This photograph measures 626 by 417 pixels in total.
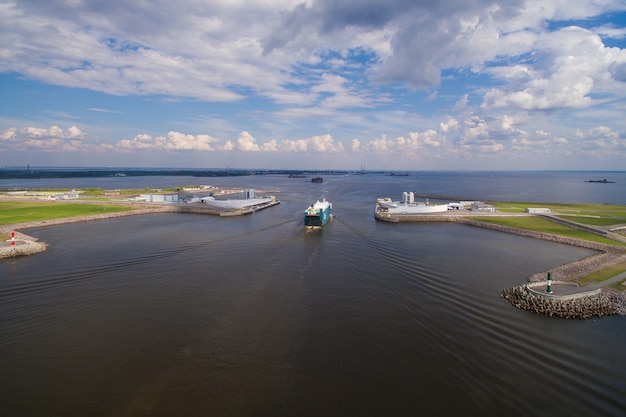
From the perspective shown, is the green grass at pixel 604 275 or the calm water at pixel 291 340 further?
the green grass at pixel 604 275

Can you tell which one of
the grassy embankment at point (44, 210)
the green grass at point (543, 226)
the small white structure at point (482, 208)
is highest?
the small white structure at point (482, 208)

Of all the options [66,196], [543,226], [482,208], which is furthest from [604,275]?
[66,196]

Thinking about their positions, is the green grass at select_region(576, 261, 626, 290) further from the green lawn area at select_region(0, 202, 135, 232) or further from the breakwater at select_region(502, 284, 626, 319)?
the green lawn area at select_region(0, 202, 135, 232)

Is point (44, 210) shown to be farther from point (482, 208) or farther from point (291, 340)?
point (482, 208)

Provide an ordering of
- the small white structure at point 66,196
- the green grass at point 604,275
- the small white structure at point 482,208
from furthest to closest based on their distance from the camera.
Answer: the small white structure at point 66,196
the small white structure at point 482,208
the green grass at point 604,275

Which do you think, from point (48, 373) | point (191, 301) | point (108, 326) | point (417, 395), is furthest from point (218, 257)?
point (417, 395)

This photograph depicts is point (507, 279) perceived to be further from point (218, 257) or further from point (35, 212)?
point (35, 212)

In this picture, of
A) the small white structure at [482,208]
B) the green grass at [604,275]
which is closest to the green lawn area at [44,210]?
the green grass at [604,275]

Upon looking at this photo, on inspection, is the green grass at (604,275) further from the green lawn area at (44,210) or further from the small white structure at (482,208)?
the green lawn area at (44,210)
